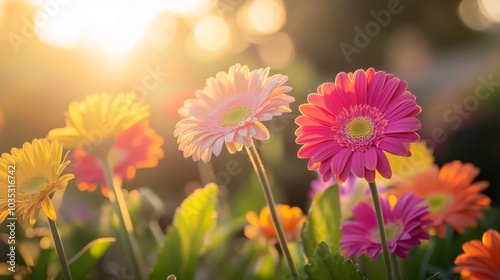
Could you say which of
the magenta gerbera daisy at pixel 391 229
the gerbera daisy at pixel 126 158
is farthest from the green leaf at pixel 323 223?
the gerbera daisy at pixel 126 158

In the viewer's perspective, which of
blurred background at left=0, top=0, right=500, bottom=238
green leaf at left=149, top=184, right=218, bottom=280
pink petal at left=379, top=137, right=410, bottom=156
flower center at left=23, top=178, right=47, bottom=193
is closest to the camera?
pink petal at left=379, top=137, right=410, bottom=156

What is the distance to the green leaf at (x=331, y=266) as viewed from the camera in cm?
68

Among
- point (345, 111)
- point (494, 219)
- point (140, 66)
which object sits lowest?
point (494, 219)

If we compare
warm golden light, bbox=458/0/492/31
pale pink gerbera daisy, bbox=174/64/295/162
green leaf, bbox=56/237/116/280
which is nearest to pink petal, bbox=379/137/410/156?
pale pink gerbera daisy, bbox=174/64/295/162

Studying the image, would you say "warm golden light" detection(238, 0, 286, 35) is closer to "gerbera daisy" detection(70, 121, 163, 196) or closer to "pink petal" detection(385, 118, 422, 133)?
"gerbera daisy" detection(70, 121, 163, 196)

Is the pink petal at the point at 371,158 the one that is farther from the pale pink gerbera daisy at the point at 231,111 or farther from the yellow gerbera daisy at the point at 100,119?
the yellow gerbera daisy at the point at 100,119

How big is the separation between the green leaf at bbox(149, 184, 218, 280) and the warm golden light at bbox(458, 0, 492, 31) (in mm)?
3606

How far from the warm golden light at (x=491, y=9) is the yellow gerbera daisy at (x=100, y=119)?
339 cm

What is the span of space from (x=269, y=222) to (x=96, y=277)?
1.76 feet

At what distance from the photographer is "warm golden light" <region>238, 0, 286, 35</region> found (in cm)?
371

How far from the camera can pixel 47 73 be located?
260cm

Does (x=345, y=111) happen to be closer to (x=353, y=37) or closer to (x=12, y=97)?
(x=12, y=97)

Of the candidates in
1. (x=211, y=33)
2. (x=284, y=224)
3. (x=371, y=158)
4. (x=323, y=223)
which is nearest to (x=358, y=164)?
(x=371, y=158)

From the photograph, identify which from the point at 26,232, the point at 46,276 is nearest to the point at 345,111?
the point at 46,276
